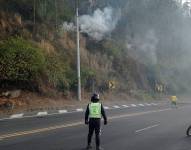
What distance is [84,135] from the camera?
60.0 ft

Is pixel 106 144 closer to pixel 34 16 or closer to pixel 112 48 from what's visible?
pixel 34 16

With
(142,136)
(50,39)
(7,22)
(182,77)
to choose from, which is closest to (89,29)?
(50,39)

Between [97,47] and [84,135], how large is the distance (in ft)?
103

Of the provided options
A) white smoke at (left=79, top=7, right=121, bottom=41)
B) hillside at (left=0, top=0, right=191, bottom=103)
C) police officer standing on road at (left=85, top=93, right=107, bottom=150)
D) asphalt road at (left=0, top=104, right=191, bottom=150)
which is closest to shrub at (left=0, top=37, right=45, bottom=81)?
hillside at (left=0, top=0, right=191, bottom=103)

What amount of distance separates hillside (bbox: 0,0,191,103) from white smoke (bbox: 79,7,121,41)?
0.06 feet

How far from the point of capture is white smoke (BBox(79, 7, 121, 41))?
47562mm

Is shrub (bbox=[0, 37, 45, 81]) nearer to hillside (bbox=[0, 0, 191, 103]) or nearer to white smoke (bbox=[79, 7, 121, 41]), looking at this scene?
hillside (bbox=[0, 0, 191, 103])

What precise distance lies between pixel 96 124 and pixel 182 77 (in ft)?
170

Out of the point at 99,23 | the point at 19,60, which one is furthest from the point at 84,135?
the point at 99,23

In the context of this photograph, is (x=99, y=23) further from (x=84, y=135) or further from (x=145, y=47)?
(x=84, y=135)

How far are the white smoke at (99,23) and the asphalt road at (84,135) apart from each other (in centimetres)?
2383

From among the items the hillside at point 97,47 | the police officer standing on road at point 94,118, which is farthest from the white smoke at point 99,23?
the police officer standing on road at point 94,118

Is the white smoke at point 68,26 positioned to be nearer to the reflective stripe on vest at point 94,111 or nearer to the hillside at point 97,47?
the hillside at point 97,47

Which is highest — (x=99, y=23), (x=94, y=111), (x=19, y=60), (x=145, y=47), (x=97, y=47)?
(x=99, y=23)
